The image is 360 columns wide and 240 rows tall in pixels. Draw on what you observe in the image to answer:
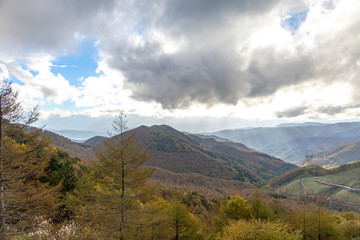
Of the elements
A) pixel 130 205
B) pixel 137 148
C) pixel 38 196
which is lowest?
pixel 130 205

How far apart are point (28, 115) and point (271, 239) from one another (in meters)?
18.2

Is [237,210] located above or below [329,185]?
above

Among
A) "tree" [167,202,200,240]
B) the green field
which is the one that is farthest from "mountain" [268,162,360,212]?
"tree" [167,202,200,240]

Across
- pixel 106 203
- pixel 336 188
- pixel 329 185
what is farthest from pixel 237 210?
pixel 329 185

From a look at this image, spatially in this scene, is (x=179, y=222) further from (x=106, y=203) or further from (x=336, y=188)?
(x=336, y=188)

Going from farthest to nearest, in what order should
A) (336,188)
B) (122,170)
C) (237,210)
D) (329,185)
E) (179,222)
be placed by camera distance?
(329,185) → (336,188) → (237,210) → (179,222) → (122,170)

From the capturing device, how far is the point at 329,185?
134 meters

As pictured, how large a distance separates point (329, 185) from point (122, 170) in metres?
180

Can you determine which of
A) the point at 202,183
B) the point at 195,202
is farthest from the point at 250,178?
the point at 195,202

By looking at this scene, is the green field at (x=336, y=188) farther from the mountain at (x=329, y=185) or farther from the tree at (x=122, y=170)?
the tree at (x=122, y=170)

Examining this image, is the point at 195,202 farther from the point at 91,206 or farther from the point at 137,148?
the point at 137,148

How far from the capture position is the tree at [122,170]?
13.9 m

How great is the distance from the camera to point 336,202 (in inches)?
4109

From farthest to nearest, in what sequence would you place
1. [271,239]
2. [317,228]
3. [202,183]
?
[202,183], [317,228], [271,239]
